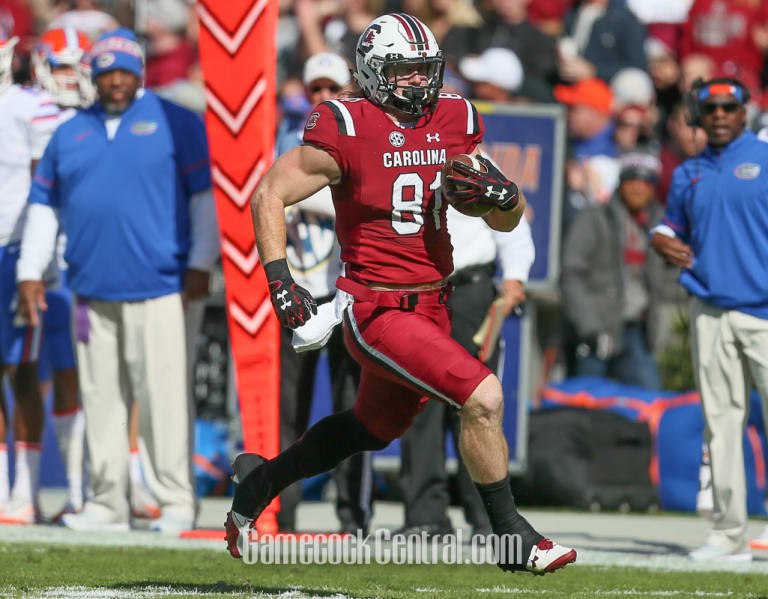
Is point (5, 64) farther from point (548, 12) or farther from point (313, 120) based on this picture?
point (548, 12)

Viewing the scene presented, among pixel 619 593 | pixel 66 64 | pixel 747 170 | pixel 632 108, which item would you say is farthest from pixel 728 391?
pixel 632 108

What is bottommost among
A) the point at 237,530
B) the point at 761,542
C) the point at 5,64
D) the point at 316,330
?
the point at 761,542

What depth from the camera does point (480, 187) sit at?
5.60 m

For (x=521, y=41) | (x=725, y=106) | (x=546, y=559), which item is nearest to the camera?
(x=546, y=559)

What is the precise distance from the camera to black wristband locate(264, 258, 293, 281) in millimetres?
5633

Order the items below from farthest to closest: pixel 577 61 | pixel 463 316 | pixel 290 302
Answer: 1. pixel 577 61
2. pixel 463 316
3. pixel 290 302

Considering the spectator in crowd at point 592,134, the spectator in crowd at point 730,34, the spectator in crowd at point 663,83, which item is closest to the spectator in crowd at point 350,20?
the spectator in crowd at point 592,134

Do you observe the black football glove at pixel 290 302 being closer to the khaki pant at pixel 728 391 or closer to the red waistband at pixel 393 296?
the red waistband at pixel 393 296

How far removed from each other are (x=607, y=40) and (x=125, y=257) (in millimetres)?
6865

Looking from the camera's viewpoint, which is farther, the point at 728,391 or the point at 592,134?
the point at 592,134

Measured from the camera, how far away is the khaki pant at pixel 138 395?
829 cm

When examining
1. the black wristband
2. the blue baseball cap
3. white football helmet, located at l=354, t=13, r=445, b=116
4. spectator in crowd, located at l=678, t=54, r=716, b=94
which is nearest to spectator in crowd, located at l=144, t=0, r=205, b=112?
spectator in crowd, located at l=678, t=54, r=716, b=94

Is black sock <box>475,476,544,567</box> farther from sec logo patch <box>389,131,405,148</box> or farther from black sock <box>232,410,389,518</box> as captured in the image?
sec logo patch <box>389,131,405,148</box>

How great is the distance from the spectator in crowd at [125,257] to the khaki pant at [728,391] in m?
2.58
